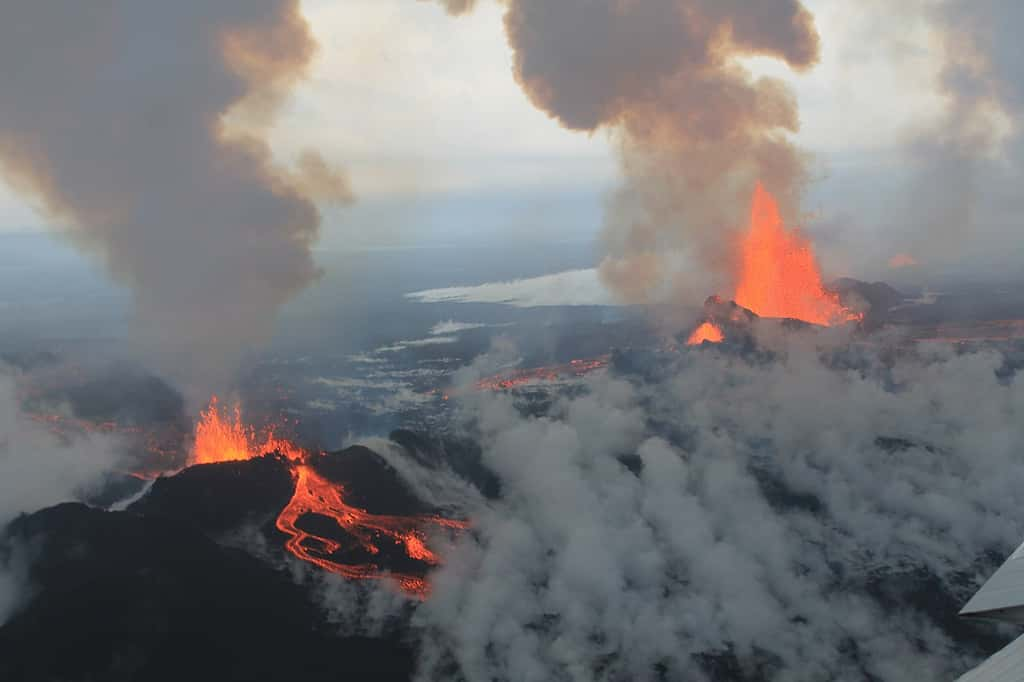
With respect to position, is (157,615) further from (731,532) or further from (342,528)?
(731,532)

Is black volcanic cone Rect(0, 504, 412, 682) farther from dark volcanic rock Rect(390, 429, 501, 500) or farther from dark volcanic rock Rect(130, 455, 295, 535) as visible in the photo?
dark volcanic rock Rect(390, 429, 501, 500)

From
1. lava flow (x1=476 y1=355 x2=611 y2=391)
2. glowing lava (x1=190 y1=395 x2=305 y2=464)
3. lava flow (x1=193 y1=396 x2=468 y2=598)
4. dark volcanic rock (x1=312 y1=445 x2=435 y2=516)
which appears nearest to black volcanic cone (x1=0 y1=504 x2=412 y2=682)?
lava flow (x1=193 y1=396 x2=468 y2=598)

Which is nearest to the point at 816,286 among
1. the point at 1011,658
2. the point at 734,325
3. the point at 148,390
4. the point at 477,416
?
the point at 734,325

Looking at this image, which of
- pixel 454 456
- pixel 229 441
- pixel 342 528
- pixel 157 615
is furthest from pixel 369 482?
pixel 157 615

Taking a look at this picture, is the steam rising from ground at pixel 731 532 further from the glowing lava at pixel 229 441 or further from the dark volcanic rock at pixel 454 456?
the glowing lava at pixel 229 441

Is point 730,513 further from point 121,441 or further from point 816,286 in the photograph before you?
point 121,441

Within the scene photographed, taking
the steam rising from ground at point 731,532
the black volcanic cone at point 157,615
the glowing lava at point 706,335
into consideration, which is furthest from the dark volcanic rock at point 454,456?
the glowing lava at point 706,335
